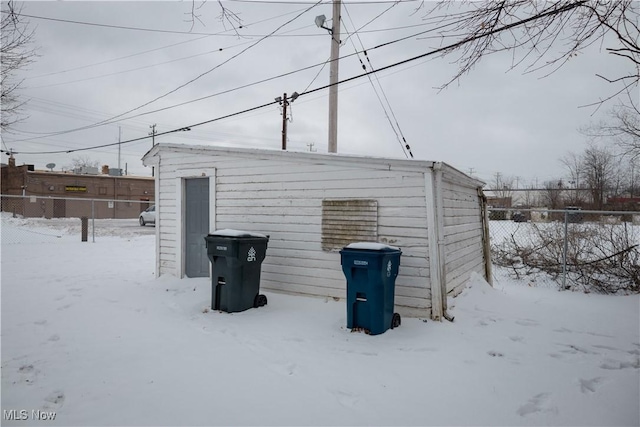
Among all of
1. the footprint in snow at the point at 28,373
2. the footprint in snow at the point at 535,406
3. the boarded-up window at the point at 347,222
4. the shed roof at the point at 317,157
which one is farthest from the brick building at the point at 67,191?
the footprint in snow at the point at 535,406

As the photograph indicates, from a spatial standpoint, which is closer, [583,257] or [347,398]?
[347,398]

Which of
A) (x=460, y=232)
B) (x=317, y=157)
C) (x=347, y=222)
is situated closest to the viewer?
(x=347, y=222)

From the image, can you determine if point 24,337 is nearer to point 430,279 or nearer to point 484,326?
point 430,279

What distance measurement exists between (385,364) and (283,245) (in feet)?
→ 10.3

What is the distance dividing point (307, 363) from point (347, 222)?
256 centimetres

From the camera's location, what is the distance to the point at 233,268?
5.62m

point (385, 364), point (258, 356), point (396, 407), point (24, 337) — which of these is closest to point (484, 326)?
point (385, 364)

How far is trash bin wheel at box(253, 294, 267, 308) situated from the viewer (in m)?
5.98

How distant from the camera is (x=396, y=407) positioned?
3123mm

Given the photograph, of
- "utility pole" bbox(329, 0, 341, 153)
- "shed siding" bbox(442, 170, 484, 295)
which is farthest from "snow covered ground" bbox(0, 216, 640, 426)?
"utility pole" bbox(329, 0, 341, 153)

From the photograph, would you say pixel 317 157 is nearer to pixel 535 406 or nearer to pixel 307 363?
pixel 307 363

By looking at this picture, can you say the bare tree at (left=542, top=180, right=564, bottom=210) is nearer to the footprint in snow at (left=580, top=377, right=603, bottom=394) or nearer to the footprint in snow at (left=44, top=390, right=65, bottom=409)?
the footprint in snow at (left=580, top=377, right=603, bottom=394)

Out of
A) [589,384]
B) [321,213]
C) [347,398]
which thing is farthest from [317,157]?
[589,384]

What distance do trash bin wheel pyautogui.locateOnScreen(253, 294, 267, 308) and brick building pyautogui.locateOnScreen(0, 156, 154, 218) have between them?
27.2 meters
